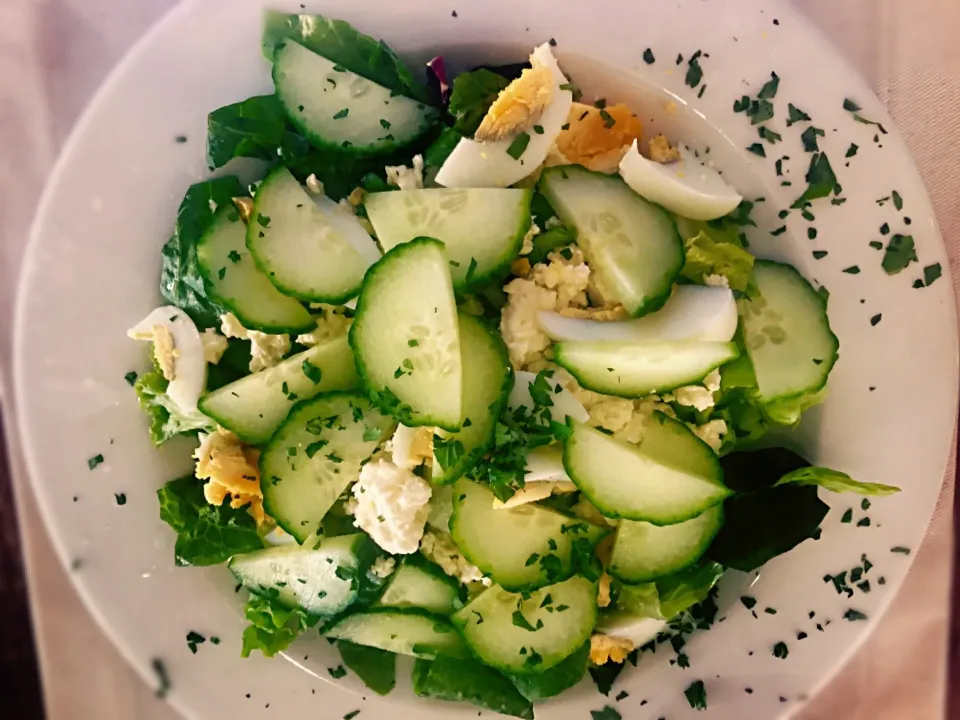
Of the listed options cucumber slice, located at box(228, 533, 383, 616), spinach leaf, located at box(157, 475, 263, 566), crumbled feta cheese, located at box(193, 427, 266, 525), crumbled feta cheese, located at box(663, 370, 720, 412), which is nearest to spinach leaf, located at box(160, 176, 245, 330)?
crumbled feta cheese, located at box(193, 427, 266, 525)

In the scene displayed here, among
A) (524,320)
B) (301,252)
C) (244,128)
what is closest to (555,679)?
(524,320)

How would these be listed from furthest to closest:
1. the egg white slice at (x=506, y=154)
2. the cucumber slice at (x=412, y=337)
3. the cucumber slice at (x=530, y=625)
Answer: the cucumber slice at (x=530, y=625)
the egg white slice at (x=506, y=154)
the cucumber slice at (x=412, y=337)

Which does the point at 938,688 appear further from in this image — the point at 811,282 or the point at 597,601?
the point at 811,282

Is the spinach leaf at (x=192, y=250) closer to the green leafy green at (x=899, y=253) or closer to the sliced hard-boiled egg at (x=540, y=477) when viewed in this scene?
the sliced hard-boiled egg at (x=540, y=477)

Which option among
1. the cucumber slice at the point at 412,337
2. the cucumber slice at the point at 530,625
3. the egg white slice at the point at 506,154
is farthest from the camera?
the cucumber slice at the point at 530,625

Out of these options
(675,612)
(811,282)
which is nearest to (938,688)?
(675,612)

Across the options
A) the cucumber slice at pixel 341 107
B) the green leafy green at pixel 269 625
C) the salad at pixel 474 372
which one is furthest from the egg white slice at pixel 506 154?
the green leafy green at pixel 269 625
